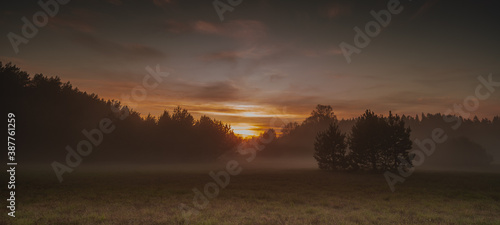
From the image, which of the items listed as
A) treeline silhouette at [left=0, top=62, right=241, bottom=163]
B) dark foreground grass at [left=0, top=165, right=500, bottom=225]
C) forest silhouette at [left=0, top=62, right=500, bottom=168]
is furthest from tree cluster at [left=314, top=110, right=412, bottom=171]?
treeline silhouette at [left=0, top=62, right=241, bottom=163]

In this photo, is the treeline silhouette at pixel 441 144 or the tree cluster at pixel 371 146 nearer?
the tree cluster at pixel 371 146

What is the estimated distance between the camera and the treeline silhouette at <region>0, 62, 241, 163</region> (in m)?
51.0

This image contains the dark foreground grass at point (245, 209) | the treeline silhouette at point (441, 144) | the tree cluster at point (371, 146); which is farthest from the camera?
the treeline silhouette at point (441, 144)

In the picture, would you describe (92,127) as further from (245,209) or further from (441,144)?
(441,144)

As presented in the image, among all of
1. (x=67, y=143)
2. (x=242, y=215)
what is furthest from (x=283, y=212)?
(x=67, y=143)

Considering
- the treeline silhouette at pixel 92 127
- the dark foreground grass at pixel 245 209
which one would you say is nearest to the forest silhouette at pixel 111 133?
the treeline silhouette at pixel 92 127

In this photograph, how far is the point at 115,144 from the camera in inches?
2675

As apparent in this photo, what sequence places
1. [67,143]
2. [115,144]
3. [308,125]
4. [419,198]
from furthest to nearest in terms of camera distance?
[308,125] < [115,144] < [67,143] < [419,198]

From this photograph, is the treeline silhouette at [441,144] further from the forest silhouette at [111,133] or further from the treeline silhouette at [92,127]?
the treeline silhouette at [92,127]

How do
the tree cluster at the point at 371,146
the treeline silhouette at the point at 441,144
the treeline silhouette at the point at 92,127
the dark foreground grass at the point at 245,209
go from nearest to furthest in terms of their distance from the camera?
the dark foreground grass at the point at 245,209 < the tree cluster at the point at 371,146 < the treeline silhouette at the point at 92,127 < the treeline silhouette at the point at 441,144

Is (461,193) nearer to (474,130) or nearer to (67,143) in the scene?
(67,143)

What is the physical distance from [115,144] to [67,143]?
38.5 ft

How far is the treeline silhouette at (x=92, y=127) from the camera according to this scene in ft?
167

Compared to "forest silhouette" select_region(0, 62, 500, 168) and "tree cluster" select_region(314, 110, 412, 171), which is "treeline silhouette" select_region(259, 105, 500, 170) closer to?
"forest silhouette" select_region(0, 62, 500, 168)
